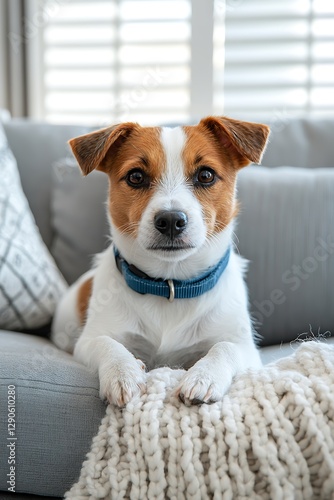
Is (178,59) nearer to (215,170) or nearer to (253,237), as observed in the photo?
(253,237)

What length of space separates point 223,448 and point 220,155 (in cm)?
75

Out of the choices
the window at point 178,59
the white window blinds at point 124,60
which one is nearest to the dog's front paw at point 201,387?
the window at point 178,59

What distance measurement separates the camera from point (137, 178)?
150 centimetres

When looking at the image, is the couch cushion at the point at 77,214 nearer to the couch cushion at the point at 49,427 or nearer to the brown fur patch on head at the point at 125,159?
the brown fur patch on head at the point at 125,159

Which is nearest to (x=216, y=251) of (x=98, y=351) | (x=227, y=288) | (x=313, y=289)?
(x=227, y=288)

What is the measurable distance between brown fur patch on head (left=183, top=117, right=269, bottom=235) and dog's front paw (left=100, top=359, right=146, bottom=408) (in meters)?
0.40

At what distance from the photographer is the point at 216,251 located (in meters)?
1.56

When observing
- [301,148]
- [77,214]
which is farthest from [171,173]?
[301,148]

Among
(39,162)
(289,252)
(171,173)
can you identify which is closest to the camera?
(171,173)

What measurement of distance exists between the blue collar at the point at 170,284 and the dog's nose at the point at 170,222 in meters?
0.20

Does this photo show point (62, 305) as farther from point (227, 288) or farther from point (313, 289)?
point (313, 289)

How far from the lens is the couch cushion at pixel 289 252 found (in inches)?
76.7

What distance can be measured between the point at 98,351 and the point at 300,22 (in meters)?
2.03

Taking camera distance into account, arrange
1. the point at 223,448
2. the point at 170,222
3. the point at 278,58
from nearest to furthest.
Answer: the point at 223,448
the point at 170,222
the point at 278,58
